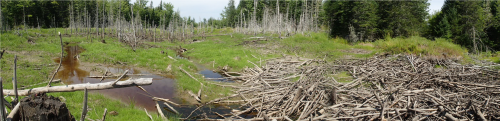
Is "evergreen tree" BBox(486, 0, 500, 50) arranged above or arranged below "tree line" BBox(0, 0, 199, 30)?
below

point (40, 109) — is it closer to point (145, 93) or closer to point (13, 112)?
point (13, 112)

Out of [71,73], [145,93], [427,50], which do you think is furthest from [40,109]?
[427,50]

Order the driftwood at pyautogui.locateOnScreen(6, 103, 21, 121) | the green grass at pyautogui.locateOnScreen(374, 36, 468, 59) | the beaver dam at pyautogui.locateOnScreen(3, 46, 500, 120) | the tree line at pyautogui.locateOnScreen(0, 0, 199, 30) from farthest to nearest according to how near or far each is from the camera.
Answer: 1. the tree line at pyautogui.locateOnScreen(0, 0, 199, 30)
2. the green grass at pyautogui.locateOnScreen(374, 36, 468, 59)
3. the beaver dam at pyautogui.locateOnScreen(3, 46, 500, 120)
4. the driftwood at pyautogui.locateOnScreen(6, 103, 21, 121)

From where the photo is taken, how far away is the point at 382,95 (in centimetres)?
794

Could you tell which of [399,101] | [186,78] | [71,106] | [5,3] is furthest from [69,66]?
[5,3]

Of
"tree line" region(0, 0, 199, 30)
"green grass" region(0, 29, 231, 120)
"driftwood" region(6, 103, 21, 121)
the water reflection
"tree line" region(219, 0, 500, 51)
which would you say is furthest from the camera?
"tree line" region(0, 0, 199, 30)

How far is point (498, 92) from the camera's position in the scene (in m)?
7.31

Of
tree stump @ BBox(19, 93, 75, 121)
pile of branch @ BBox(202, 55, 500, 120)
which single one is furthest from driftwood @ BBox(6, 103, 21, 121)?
pile of branch @ BBox(202, 55, 500, 120)

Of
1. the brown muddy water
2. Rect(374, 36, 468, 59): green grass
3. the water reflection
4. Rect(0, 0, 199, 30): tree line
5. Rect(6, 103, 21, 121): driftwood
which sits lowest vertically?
the brown muddy water

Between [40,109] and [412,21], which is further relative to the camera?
[412,21]

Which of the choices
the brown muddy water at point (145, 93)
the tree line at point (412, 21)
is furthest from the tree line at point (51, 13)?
the brown muddy water at point (145, 93)

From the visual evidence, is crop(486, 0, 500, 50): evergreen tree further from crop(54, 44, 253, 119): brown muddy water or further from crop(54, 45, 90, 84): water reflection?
crop(54, 45, 90, 84): water reflection

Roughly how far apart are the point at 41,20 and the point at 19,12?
6220 mm

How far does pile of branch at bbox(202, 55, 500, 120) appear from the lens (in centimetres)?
638
